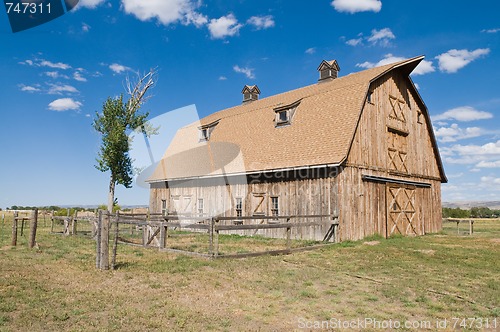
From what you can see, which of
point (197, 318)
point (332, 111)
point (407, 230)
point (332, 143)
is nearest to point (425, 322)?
point (197, 318)

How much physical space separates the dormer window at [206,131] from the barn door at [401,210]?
13349 mm

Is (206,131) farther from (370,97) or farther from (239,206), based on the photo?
(370,97)

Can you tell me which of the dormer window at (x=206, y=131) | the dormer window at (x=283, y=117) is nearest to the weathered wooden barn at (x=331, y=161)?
the dormer window at (x=283, y=117)

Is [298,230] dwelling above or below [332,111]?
below

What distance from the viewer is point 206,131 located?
28.1 meters

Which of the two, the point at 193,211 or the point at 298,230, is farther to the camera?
the point at 193,211

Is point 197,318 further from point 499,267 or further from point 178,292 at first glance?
point 499,267

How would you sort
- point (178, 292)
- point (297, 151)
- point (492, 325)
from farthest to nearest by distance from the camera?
point (297, 151) → point (178, 292) → point (492, 325)

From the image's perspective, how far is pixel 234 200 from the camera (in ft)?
72.7

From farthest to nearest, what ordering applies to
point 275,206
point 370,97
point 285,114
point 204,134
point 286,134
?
point 204,134 → point 285,114 → point 286,134 → point 275,206 → point 370,97

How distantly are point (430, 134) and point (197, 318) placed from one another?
22775 mm

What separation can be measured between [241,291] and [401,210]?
1531 centimetres

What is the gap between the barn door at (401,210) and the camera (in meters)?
19.8

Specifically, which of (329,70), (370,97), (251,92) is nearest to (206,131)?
(251,92)
